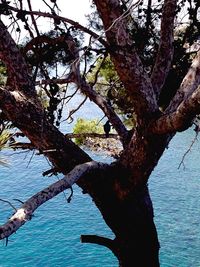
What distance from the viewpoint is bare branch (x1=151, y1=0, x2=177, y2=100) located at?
12.4 feet

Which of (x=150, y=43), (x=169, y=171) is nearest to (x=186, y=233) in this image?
(x=169, y=171)

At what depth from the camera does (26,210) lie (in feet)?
8.65

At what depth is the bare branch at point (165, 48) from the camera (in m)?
3.79

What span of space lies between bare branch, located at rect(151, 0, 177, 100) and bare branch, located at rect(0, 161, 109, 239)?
930 millimetres

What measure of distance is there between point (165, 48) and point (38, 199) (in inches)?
76.9

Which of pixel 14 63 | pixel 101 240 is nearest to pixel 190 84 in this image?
pixel 14 63

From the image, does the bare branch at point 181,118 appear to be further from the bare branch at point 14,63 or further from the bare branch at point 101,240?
the bare branch at point 101,240

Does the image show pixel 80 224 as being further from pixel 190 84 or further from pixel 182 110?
pixel 182 110

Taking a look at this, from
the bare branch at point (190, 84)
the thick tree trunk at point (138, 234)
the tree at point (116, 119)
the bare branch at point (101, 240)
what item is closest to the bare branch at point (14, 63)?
the tree at point (116, 119)

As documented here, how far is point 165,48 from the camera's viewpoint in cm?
404

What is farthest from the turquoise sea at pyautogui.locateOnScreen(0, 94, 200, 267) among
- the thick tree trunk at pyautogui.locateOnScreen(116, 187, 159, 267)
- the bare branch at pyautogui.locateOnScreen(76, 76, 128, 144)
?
the thick tree trunk at pyautogui.locateOnScreen(116, 187, 159, 267)

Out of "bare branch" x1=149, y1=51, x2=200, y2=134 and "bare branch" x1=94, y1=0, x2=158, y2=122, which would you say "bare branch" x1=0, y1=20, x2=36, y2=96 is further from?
"bare branch" x1=149, y1=51, x2=200, y2=134

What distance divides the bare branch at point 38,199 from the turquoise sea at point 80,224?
14.7 feet

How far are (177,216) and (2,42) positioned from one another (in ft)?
37.5
